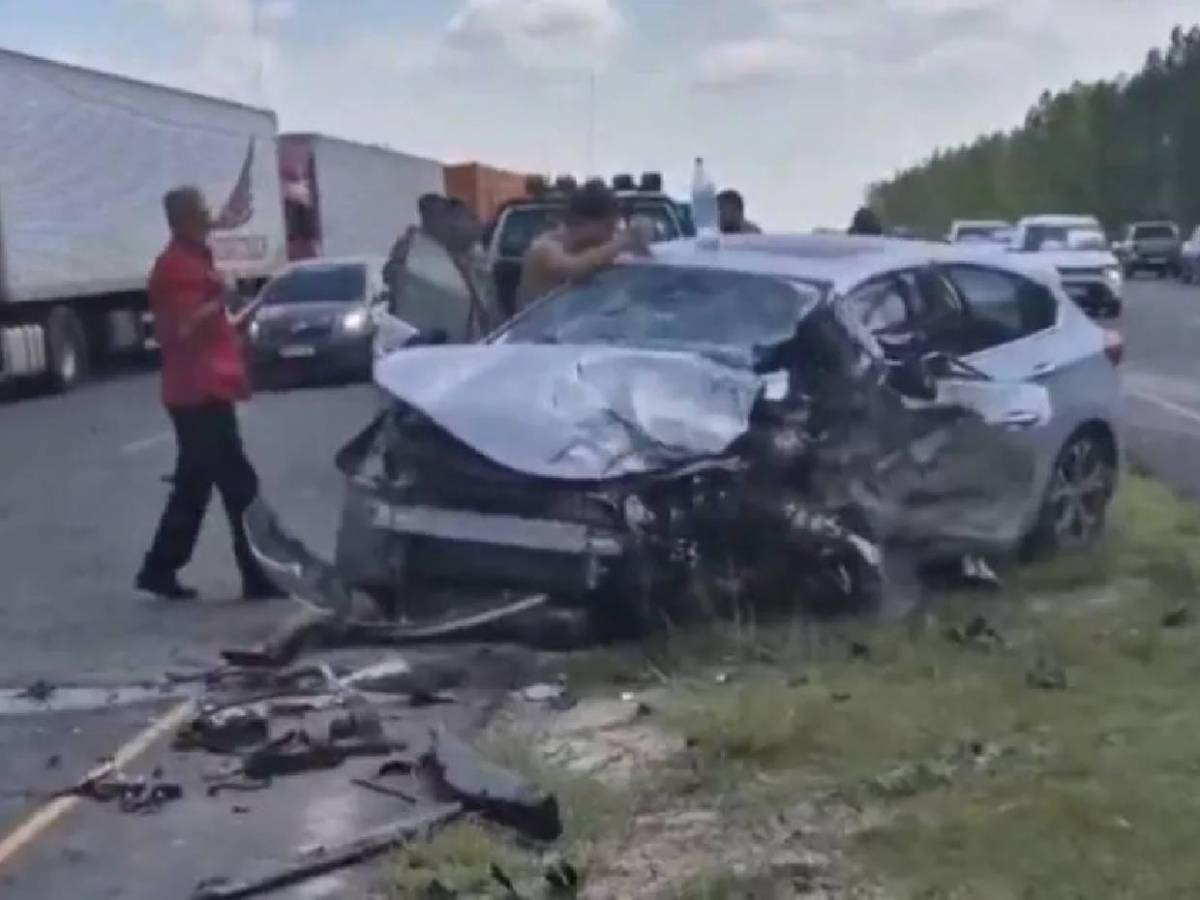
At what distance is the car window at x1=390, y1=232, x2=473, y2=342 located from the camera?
1560 centimetres

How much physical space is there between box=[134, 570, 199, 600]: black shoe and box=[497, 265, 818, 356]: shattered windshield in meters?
1.85

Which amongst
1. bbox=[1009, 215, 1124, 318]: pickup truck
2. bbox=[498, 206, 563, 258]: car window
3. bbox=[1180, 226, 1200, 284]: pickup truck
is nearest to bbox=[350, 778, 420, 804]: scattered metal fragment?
bbox=[498, 206, 563, 258]: car window

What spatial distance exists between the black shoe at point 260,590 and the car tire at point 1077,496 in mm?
3302

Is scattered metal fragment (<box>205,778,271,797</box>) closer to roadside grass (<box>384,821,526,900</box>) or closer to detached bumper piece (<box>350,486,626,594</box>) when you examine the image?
roadside grass (<box>384,821,526,900</box>)

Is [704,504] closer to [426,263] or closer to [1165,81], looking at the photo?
[426,263]

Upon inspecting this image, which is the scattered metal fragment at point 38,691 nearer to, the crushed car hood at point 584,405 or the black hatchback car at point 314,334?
the crushed car hood at point 584,405

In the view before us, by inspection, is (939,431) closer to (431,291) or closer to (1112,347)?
(1112,347)

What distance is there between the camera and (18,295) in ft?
106

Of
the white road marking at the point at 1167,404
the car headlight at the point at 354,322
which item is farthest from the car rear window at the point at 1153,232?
the white road marking at the point at 1167,404

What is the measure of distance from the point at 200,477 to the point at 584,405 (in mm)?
2661

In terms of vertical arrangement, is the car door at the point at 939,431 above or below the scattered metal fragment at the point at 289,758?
above

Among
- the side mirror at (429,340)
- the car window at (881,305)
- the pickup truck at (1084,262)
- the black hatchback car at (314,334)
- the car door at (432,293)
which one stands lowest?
the pickup truck at (1084,262)

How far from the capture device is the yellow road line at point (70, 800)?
6.99m

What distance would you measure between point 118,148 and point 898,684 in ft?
94.8
